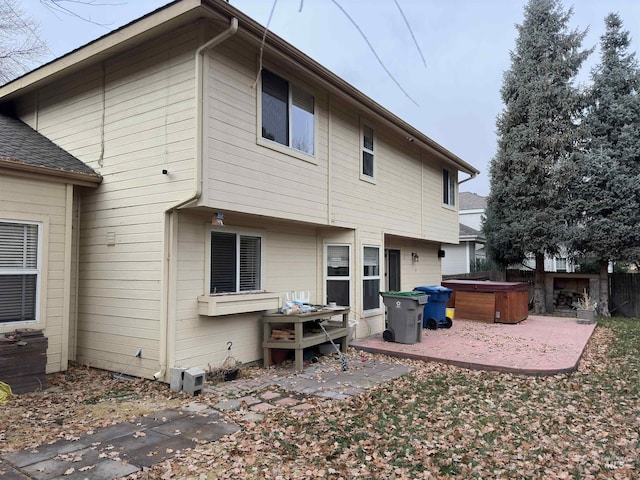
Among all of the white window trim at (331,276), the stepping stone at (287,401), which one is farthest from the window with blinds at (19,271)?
the white window trim at (331,276)

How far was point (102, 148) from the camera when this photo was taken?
6.66m

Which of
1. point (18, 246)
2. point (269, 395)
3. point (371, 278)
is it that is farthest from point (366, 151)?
point (18, 246)

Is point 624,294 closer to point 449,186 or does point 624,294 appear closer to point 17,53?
point 449,186

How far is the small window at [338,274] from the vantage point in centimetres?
879

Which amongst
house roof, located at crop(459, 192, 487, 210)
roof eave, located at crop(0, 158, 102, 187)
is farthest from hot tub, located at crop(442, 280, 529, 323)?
house roof, located at crop(459, 192, 487, 210)

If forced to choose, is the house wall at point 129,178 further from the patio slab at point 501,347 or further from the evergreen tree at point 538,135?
the evergreen tree at point 538,135

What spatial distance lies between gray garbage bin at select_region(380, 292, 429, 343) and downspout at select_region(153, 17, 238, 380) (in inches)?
168

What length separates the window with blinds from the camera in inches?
221

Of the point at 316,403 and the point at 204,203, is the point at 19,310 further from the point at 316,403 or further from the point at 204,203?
the point at 316,403

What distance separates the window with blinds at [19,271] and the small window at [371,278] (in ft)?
19.0

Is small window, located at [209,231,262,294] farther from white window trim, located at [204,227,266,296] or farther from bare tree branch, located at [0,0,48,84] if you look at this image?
bare tree branch, located at [0,0,48,84]

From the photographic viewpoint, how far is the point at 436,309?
10.3m

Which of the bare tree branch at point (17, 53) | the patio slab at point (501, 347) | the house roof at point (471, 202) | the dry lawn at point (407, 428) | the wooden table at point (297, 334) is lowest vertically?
the dry lawn at point (407, 428)

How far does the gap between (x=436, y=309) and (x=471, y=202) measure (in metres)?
20.1
